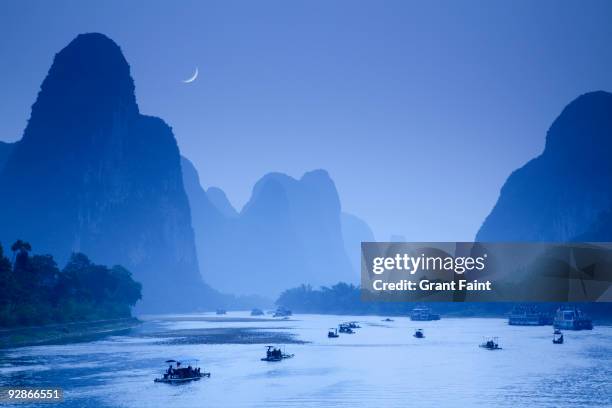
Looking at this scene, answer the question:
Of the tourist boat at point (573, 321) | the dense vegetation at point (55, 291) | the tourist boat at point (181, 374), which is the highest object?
the dense vegetation at point (55, 291)

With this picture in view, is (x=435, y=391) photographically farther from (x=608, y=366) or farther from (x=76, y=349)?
(x=76, y=349)

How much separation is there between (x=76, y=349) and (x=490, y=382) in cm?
4192

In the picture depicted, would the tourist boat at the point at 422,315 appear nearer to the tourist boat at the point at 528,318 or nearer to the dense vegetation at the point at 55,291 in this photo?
the tourist boat at the point at 528,318

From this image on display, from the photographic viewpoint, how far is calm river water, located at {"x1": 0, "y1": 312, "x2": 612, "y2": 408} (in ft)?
122

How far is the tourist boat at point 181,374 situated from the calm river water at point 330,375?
115cm

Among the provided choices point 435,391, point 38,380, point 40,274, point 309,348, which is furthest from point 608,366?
point 40,274

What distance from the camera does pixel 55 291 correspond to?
297 feet

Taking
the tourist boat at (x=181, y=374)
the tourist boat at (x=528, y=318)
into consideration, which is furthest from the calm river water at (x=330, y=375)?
the tourist boat at (x=528, y=318)

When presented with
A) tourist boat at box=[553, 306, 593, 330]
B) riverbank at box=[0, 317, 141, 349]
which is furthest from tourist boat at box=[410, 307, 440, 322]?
riverbank at box=[0, 317, 141, 349]

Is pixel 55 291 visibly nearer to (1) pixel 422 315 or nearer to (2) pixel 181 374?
(2) pixel 181 374

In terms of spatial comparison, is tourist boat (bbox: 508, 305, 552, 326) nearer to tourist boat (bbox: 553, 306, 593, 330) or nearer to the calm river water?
tourist boat (bbox: 553, 306, 593, 330)

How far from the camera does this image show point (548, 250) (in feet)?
477

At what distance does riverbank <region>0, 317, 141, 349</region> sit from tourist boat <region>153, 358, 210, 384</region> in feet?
88.6

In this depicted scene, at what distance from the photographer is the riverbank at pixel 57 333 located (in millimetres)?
65812
